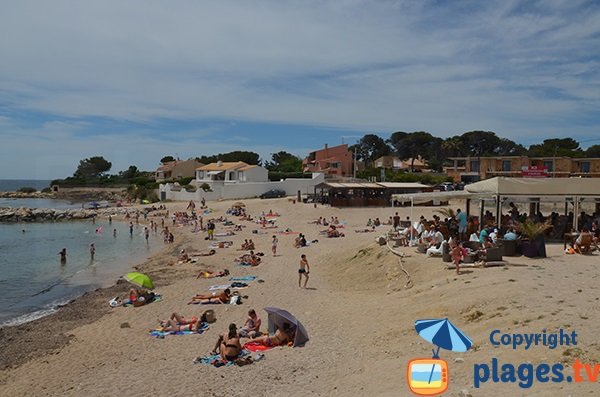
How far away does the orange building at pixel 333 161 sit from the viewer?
77.0 m

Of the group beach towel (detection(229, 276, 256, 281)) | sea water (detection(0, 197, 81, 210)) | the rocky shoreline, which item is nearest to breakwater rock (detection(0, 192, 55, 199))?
the rocky shoreline

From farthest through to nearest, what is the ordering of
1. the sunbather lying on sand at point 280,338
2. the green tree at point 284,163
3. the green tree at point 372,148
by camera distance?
1. the green tree at point 372,148
2. the green tree at point 284,163
3. the sunbather lying on sand at point 280,338

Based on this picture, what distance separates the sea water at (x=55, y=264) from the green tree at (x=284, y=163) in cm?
4156

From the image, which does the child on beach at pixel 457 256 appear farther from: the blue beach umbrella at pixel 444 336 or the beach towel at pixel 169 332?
the beach towel at pixel 169 332

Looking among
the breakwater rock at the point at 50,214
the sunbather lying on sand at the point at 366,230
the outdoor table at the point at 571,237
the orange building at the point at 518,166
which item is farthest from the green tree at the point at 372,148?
the outdoor table at the point at 571,237

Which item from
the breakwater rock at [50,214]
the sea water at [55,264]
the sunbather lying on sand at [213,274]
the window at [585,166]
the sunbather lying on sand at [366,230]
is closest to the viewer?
the sea water at [55,264]

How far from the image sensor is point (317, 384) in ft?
28.1

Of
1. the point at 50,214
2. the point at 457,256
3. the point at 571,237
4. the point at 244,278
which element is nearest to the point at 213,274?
the point at 244,278

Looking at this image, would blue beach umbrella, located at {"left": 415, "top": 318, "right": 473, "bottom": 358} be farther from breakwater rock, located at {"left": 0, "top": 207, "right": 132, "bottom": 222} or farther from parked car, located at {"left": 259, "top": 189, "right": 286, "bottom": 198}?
breakwater rock, located at {"left": 0, "top": 207, "right": 132, "bottom": 222}

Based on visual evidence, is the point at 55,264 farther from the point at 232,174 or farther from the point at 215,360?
the point at 232,174

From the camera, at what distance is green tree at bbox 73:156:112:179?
11769cm

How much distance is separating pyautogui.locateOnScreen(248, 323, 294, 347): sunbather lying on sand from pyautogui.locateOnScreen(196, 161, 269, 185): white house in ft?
182

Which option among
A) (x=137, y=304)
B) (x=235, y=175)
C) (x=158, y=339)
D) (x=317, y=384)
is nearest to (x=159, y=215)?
(x=235, y=175)

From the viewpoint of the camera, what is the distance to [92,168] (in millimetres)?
121500
